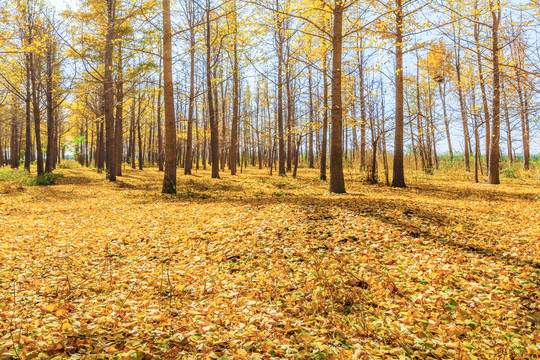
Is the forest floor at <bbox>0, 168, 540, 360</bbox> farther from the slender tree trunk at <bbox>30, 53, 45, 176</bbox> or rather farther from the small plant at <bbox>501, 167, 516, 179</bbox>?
the slender tree trunk at <bbox>30, 53, 45, 176</bbox>

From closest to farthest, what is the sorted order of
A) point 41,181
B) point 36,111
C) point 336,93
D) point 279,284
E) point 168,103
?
1. point 279,284
2. point 336,93
3. point 168,103
4. point 41,181
5. point 36,111

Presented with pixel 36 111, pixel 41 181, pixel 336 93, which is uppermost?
pixel 36 111

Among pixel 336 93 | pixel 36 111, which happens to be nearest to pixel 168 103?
pixel 336 93

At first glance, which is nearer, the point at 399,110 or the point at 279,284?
the point at 279,284

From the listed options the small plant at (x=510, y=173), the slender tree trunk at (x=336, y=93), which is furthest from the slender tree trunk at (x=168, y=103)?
the small plant at (x=510, y=173)

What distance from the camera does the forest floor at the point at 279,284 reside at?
2.66 metres

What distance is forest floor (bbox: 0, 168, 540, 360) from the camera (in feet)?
8.71

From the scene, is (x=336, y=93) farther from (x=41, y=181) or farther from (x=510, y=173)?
(x=41, y=181)

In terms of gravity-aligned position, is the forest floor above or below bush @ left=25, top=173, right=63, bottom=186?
below

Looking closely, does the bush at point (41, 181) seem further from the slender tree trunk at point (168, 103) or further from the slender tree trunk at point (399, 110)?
the slender tree trunk at point (399, 110)

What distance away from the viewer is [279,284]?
3951 mm

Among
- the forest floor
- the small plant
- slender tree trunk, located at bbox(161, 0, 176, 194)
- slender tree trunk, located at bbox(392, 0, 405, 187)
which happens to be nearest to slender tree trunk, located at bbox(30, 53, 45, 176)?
slender tree trunk, located at bbox(161, 0, 176, 194)

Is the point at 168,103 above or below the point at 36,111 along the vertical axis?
below

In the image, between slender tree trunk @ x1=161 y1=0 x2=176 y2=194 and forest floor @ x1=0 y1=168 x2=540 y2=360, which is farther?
slender tree trunk @ x1=161 y1=0 x2=176 y2=194
